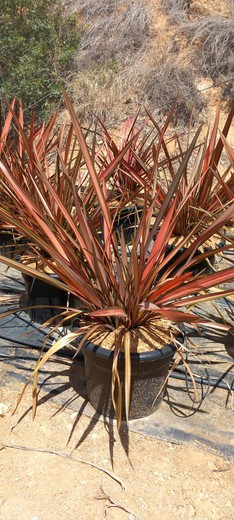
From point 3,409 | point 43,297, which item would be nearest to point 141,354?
point 3,409

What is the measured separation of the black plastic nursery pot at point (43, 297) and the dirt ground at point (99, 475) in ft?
2.07

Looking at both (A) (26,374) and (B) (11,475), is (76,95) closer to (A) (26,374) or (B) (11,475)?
(A) (26,374)

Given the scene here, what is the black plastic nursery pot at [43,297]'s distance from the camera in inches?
87.0

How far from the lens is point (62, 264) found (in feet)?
5.26

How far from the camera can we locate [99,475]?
4.81ft

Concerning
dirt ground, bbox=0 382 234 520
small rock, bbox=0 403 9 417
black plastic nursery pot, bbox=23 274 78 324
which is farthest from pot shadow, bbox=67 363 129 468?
black plastic nursery pot, bbox=23 274 78 324

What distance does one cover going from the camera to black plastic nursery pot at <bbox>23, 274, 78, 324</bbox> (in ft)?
7.25

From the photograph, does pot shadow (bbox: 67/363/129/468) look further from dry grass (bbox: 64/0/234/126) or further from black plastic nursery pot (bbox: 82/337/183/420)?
dry grass (bbox: 64/0/234/126)

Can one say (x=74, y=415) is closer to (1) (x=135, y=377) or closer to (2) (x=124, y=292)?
(1) (x=135, y=377)

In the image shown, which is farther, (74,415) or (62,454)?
(74,415)

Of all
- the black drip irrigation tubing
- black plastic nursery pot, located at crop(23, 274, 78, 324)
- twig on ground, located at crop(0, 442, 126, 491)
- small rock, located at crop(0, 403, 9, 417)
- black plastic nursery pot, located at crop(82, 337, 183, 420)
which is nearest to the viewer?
twig on ground, located at crop(0, 442, 126, 491)

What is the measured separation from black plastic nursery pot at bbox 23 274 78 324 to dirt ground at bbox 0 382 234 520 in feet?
2.07

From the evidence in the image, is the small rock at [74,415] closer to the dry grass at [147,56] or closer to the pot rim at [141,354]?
the pot rim at [141,354]

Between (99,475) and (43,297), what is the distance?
3.11 ft
